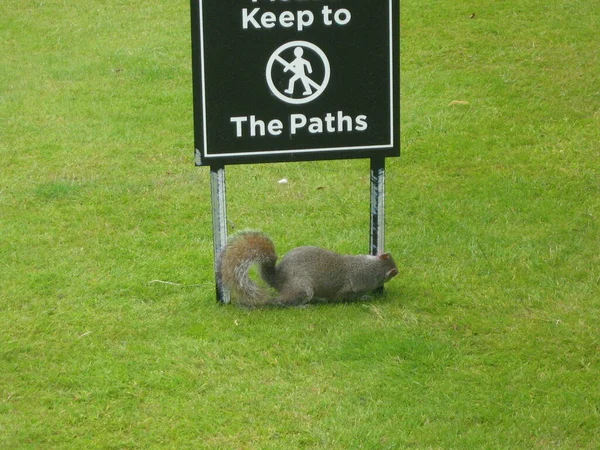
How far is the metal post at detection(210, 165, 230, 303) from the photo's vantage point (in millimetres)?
5812

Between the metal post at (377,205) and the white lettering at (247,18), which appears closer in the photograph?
the white lettering at (247,18)

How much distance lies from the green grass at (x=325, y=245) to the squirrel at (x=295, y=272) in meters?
0.10

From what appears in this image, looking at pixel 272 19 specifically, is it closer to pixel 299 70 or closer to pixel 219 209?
pixel 299 70

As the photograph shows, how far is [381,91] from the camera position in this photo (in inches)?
233

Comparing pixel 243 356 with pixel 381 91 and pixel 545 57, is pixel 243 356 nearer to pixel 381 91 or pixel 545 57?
pixel 381 91

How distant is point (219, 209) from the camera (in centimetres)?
588

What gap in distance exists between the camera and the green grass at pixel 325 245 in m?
4.77

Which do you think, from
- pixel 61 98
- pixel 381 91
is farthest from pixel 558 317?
pixel 61 98

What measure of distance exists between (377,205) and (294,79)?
0.89 m

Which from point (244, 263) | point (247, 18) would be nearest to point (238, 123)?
point (247, 18)

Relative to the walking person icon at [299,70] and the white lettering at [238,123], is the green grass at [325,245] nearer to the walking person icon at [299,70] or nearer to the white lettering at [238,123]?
the white lettering at [238,123]

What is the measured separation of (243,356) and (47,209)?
287 cm

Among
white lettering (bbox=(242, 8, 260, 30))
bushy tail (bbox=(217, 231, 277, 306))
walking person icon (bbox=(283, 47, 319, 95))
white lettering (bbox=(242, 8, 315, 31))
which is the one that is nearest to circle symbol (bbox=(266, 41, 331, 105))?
walking person icon (bbox=(283, 47, 319, 95))

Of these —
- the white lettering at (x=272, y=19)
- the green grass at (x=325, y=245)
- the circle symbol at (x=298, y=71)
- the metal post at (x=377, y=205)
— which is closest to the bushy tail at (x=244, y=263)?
the green grass at (x=325, y=245)
